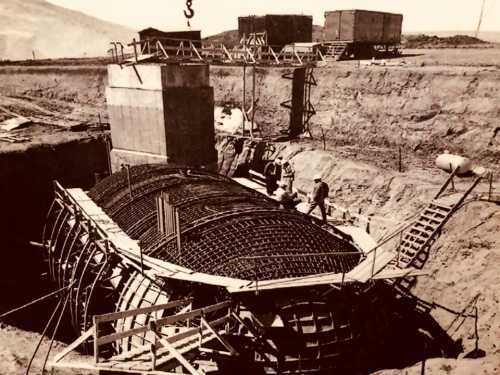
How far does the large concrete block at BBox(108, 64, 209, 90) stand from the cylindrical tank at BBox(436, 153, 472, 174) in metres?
12.5

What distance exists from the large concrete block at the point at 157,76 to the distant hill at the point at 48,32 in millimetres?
87041

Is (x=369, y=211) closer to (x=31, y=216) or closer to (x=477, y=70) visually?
(x=477, y=70)

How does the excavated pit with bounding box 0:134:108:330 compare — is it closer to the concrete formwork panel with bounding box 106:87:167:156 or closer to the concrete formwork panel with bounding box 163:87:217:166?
the concrete formwork panel with bounding box 106:87:167:156

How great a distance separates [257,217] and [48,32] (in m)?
122

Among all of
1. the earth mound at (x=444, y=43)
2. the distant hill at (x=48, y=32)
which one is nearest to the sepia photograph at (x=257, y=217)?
the earth mound at (x=444, y=43)

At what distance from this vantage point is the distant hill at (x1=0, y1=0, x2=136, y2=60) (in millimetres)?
98938

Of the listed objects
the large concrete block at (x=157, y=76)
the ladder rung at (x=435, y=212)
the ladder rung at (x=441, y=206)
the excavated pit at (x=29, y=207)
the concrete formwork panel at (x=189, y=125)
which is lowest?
the excavated pit at (x=29, y=207)

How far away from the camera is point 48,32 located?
112312mm

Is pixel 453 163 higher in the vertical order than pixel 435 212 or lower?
higher

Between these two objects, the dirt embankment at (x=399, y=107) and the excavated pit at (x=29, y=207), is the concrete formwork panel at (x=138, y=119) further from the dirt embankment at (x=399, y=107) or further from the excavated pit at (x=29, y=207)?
the dirt embankment at (x=399, y=107)

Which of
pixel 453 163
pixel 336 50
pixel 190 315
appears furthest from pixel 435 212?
pixel 336 50

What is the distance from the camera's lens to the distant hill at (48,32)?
325 ft

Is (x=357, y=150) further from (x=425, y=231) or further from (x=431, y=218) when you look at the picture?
(x=425, y=231)

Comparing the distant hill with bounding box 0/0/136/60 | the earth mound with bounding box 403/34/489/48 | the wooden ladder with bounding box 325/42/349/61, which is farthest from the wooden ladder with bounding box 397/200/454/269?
the distant hill with bounding box 0/0/136/60
